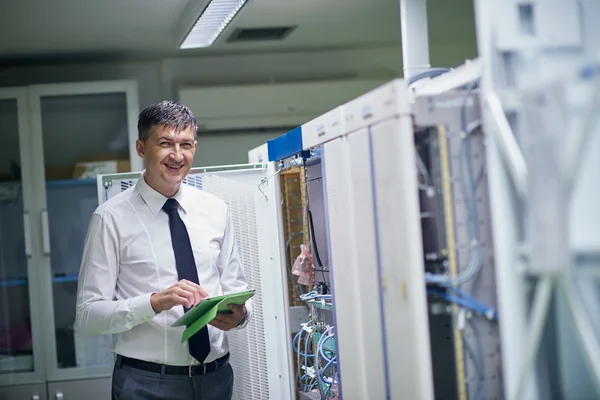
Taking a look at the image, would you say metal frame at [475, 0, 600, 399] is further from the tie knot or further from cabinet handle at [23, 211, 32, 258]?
cabinet handle at [23, 211, 32, 258]

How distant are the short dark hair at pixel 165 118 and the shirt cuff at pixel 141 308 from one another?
60 centimetres

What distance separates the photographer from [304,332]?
11.6ft

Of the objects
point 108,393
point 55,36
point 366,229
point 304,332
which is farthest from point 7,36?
point 366,229

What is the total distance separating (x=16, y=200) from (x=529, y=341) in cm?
428

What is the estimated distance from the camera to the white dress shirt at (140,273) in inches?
108

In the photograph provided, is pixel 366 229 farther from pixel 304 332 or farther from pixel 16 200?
pixel 16 200

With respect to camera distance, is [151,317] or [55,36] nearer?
[151,317]

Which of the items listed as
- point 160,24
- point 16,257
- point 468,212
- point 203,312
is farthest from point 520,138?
point 16,257

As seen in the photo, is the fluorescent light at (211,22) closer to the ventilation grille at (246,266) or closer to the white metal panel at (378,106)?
the ventilation grille at (246,266)

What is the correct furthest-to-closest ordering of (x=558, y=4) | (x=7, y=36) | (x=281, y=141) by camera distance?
1. (x=7, y=36)
2. (x=281, y=141)
3. (x=558, y=4)

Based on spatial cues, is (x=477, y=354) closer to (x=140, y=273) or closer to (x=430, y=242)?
(x=430, y=242)

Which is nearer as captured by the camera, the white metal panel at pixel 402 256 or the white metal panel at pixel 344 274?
the white metal panel at pixel 402 256

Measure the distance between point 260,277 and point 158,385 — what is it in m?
0.71

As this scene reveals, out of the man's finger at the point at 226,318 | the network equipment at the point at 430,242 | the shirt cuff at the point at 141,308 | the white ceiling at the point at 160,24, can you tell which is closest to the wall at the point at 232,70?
the white ceiling at the point at 160,24
